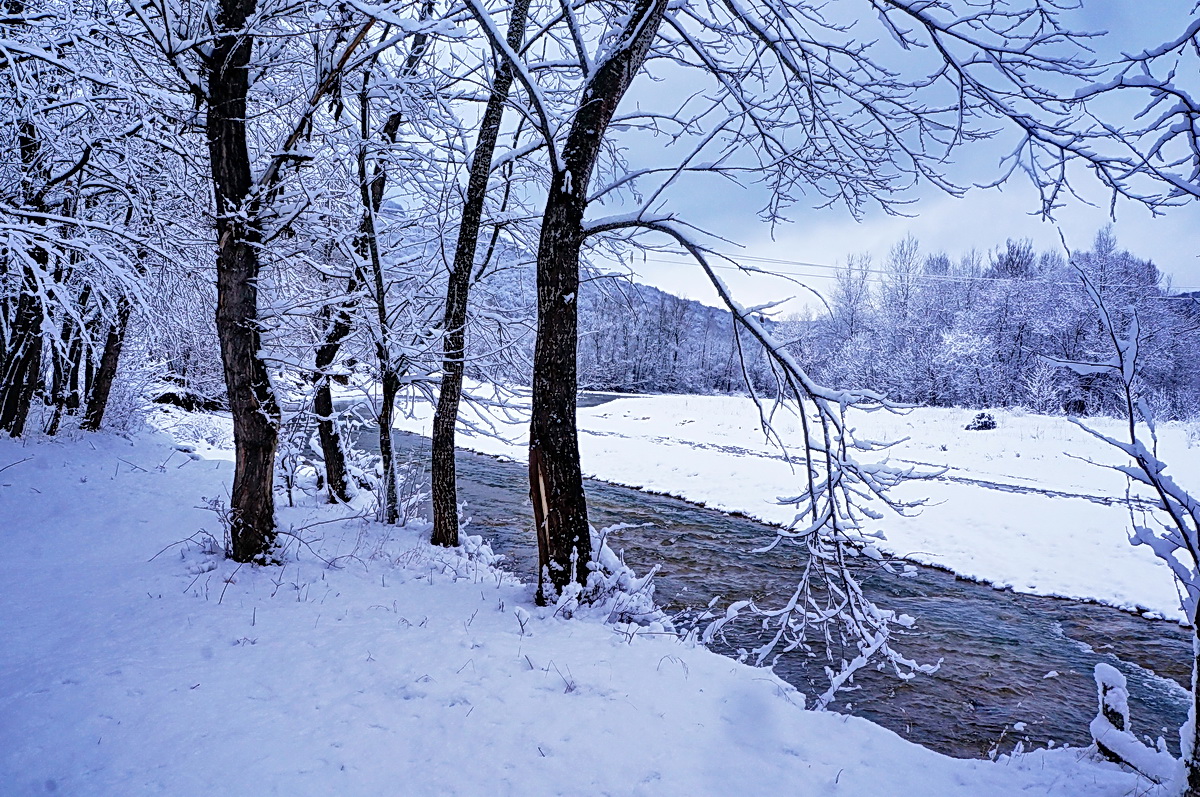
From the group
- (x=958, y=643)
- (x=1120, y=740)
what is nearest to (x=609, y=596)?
(x=1120, y=740)

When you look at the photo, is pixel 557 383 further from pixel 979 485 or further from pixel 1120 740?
pixel 979 485

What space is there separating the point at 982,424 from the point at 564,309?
75.3ft

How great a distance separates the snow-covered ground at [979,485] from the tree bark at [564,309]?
83 cm

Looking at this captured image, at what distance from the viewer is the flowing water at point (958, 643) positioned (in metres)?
5.31

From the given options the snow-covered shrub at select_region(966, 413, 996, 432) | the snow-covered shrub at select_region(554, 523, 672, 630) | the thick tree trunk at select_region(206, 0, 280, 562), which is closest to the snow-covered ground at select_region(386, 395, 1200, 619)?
the snow-covered shrub at select_region(966, 413, 996, 432)

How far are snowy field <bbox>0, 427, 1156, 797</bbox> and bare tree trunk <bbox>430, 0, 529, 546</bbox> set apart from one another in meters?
1.81

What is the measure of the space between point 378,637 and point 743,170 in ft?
13.5

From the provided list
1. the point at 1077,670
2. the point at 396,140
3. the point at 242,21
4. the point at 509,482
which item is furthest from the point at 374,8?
the point at 509,482

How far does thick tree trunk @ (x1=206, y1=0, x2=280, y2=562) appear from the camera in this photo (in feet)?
16.1

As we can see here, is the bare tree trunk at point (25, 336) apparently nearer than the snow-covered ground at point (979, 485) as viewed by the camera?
Yes

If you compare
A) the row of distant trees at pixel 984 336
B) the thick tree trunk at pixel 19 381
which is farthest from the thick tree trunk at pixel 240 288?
the row of distant trees at pixel 984 336

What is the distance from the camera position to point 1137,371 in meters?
2.56

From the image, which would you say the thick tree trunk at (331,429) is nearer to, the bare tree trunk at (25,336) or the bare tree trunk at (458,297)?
the bare tree trunk at (458,297)

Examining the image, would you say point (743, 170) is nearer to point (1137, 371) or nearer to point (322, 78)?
point (1137, 371)
